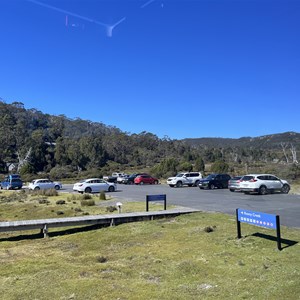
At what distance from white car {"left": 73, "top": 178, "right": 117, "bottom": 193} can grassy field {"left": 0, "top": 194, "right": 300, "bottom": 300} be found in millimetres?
20617

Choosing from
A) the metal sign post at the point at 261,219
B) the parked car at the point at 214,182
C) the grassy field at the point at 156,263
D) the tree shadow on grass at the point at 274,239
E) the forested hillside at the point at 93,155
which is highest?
the forested hillside at the point at 93,155

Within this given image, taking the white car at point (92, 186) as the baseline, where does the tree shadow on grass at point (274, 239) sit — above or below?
below

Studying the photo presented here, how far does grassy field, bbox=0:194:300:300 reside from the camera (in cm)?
721

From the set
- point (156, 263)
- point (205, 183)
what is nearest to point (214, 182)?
point (205, 183)

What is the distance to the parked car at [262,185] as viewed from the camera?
93.9 feet

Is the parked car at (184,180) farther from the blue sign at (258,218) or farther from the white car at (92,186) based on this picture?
the blue sign at (258,218)

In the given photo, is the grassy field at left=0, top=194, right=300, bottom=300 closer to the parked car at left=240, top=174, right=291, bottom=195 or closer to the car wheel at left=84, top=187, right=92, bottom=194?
the parked car at left=240, top=174, right=291, bottom=195

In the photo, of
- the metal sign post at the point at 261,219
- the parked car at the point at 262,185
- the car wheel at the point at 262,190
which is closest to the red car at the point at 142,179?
the parked car at the point at 262,185

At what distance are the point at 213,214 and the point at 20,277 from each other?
29.5 feet

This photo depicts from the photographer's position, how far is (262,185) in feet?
94.6

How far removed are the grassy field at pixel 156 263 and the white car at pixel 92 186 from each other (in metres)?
20.6

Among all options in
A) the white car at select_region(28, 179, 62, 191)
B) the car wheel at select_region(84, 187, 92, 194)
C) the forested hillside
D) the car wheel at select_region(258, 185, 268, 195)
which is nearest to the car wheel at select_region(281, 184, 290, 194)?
the car wheel at select_region(258, 185, 268, 195)

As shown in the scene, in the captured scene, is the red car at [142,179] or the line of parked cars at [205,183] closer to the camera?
the line of parked cars at [205,183]

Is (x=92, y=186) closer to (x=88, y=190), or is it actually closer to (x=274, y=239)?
(x=88, y=190)
